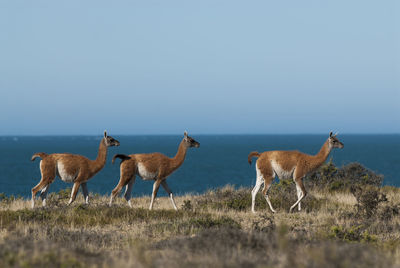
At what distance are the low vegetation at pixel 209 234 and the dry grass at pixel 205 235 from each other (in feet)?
0.06

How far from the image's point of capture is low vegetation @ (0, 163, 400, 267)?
706cm

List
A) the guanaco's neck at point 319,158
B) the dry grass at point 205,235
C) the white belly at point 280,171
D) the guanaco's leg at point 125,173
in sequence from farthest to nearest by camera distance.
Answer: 1. the guanaco's neck at point 319,158
2. the white belly at point 280,171
3. the guanaco's leg at point 125,173
4. the dry grass at point 205,235

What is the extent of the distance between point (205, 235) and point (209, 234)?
8cm

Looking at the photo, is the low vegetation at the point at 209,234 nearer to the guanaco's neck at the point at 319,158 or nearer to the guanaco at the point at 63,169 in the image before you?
the guanaco at the point at 63,169

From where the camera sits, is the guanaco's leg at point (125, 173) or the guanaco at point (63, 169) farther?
the guanaco's leg at point (125, 173)

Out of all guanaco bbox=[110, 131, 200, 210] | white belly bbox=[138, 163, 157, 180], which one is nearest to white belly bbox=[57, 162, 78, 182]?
guanaco bbox=[110, 131, 200, 210]

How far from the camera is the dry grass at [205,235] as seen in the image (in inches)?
278

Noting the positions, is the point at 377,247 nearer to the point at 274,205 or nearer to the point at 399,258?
the point at 399,258

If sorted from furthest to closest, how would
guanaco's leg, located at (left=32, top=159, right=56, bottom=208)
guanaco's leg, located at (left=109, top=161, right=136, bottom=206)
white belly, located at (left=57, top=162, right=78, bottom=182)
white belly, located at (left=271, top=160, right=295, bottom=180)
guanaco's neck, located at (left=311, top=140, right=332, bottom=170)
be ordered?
1. guanaco's neck, located at (left=311, top=140, right=332, bottom=170)
2. white belly, located at (left=271, top=160, right=295, bottom=180)
3. guanaco's leg, located at (left=109, top=161, right=136, bottom=206)
4. white belly, located at (left=57, top=162, right=78, bottom=182)
5. guanaco's leg, located at (left=32, top=159, right=56, bottom=208)

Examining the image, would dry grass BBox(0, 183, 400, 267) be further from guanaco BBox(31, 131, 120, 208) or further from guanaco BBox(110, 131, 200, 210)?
guanaco BBox(110, 131, 200, 210)

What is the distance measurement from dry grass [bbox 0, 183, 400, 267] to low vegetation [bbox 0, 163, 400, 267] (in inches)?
0.7

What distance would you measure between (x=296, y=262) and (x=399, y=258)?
224cm

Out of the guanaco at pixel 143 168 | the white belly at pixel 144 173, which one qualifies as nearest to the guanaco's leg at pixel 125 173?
the guanaco at pixel 143 168

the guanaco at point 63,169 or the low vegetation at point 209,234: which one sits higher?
the guanaco at point 63,169
